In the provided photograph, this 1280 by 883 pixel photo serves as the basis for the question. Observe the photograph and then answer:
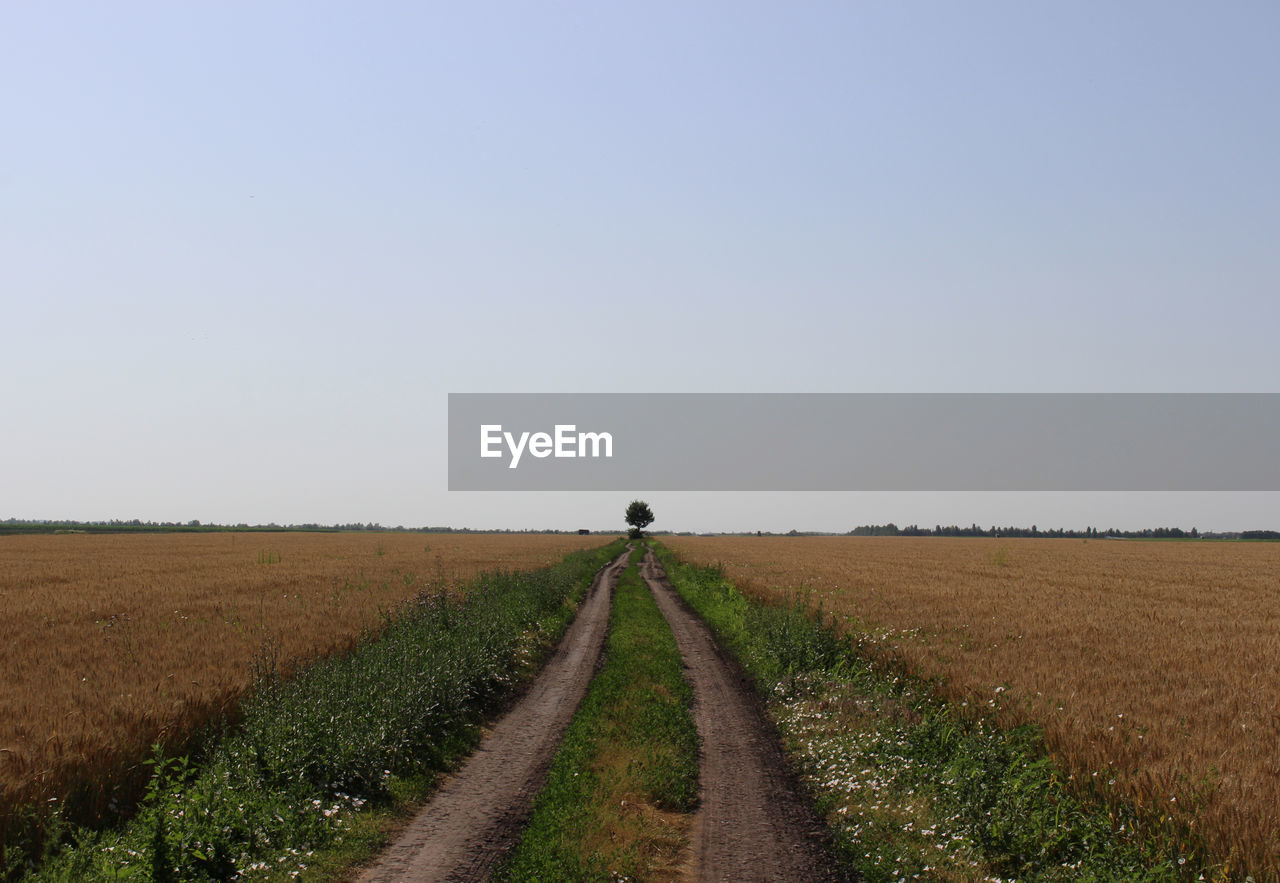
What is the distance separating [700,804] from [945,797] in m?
2.95

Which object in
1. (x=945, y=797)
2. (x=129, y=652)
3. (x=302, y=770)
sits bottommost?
(x=945, y=797)

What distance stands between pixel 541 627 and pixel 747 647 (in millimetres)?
6643

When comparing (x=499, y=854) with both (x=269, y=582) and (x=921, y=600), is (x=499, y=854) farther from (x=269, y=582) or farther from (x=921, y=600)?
(x=269, y=582)

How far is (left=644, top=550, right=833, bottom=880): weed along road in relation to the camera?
300 inches

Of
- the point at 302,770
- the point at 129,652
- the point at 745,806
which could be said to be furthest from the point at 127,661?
the point at 745,806

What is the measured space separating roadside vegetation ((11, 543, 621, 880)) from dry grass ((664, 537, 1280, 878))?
8.28 meters

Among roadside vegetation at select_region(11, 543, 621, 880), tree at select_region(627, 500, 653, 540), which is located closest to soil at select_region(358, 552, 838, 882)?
roadside vegetation at select_region(11, 543, 621, 880)

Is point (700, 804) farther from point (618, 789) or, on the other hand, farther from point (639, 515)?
point (639, 515)

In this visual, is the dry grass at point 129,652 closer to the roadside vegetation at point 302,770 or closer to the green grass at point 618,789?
the roadside vegetation at point 302,770

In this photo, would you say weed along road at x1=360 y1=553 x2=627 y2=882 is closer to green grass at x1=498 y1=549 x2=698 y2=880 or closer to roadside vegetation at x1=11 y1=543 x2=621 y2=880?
green grass at x1=498 y1=549 x2=698 y2=880

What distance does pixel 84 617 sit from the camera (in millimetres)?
17969

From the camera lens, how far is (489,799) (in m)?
9.65

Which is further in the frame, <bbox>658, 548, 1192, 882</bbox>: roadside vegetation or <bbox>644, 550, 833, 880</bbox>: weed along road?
<bbox>644, 550, 833, 880</bbox>: weed along road

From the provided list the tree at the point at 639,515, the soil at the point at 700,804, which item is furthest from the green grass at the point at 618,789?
the tree at the point at 639,515
